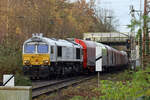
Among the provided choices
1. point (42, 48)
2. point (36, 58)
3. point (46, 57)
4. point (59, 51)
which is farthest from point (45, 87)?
point (59, 51)

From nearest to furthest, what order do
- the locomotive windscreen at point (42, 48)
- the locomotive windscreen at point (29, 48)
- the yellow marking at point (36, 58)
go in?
the yellow marking at point (36, 58)
the locomotive windscreen at point (42, 48)
the locomotive windscreen at point (29, 48)

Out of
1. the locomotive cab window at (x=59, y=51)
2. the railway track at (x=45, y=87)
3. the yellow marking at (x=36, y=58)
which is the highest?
the locomotive cab window at (x=59, y=51)

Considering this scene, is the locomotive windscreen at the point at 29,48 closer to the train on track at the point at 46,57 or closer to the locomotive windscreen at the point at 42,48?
the train on track at the point at 46,57

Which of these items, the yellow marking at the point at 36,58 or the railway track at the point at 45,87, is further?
the yellow marking at the point at 36,58

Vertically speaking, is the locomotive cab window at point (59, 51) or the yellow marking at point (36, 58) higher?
the locomotive cab window at point (59, 51)

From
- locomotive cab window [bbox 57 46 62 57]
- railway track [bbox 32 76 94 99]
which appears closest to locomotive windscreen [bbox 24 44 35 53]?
locomotive cab window [bbox 57 46 62 57]

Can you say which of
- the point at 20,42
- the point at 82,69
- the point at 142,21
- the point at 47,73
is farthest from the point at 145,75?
the point at 20,42

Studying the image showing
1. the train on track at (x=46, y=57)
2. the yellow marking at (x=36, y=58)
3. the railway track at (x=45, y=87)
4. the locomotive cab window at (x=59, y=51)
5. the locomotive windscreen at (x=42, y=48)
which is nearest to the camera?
the railway track at (x=45, y=87)

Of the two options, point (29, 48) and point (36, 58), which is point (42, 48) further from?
point (29, 48)

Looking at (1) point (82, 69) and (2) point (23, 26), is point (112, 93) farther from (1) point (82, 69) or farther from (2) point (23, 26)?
(2) point (23, 26)

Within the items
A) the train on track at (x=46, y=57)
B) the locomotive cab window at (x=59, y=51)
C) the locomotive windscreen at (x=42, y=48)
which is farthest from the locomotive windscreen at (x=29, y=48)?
the locomotive cab window at (x=59, y=51)

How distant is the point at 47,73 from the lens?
21.2 m

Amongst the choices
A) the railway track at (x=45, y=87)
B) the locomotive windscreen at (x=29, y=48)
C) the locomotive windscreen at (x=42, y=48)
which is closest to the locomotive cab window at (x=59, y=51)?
the locomotive windscreen at (x=42, y=48)

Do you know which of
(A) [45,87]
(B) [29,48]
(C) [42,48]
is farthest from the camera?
(B) [29,48]
